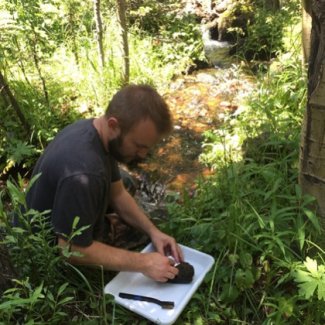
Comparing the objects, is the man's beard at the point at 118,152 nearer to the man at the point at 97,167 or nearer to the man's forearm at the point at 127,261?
the man at the point at 97,167

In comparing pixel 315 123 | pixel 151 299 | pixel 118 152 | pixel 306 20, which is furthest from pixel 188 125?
pixel 151 299

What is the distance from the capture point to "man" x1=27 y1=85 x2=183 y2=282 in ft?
6.64

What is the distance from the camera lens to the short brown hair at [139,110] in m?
2.11

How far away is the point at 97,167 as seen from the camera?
208 centimetres

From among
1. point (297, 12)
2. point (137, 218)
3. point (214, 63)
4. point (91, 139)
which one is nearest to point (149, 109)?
point (91, 139)

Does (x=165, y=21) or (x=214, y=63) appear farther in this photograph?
(x=165, y=21)

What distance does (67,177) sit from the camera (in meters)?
2.01

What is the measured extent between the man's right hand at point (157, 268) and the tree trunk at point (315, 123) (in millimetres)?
882

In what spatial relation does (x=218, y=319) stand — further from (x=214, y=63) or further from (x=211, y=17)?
(x=211, y=17)

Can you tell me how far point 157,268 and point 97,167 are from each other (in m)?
0.64

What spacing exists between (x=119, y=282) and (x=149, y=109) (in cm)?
96

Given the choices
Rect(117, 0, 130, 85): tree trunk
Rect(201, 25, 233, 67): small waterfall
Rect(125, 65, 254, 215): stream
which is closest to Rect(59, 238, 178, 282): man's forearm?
Rect(125, 65, 254, 215): stream

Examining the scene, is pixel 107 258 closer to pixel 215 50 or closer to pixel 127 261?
pixel 127 261

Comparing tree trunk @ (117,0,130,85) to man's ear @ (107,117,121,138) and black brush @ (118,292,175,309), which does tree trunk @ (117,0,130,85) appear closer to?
man's ear @ (107,117,121,138)
